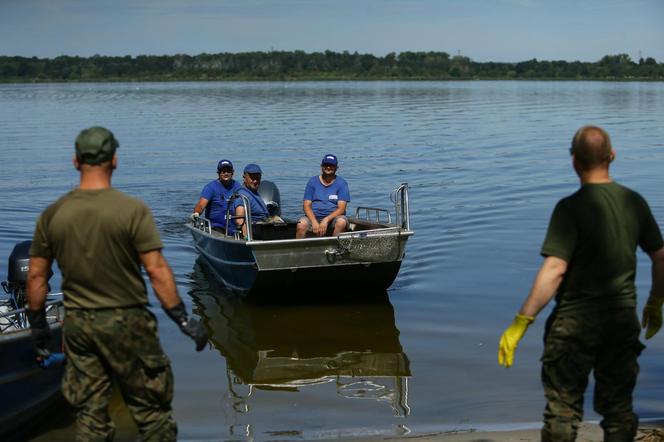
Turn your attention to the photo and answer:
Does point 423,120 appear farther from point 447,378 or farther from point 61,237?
point 61,237

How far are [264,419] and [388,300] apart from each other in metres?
5.41

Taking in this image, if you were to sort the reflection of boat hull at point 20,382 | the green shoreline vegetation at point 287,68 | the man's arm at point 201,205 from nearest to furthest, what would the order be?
the reflection of boat hull at point 20,382
the man's arm at point 201,205
the green shoreline vegetation at point 287,68

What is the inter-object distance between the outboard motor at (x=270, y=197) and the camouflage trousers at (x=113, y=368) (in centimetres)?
1041

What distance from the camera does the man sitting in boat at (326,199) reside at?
13.5 meters

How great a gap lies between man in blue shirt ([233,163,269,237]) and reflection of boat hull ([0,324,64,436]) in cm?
584

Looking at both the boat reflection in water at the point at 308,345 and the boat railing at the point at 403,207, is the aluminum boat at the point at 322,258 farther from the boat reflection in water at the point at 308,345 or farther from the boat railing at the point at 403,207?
the boat reflection in water at the point at 308,345

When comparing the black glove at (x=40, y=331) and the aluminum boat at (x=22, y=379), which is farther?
the aluminum boat at (x=22, y=379)

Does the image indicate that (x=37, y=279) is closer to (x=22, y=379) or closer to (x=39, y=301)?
(x=39, y=301)

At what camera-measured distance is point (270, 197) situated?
53.9ft

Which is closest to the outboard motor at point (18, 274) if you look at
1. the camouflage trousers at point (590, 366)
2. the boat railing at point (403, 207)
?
the boat railing at point (403, 207)

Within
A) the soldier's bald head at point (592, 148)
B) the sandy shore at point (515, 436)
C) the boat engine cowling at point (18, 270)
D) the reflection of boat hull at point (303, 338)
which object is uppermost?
the soldier's bald head at point (592, 148)

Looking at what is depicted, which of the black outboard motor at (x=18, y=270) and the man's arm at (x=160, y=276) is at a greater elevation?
the man's arm at (x=160, y=276)

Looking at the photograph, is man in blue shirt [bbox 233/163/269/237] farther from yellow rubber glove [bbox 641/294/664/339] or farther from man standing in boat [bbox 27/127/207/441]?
yellow rubber glove [bbox 641/294/664/339]

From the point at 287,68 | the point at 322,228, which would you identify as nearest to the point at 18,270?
the point at 322,228
